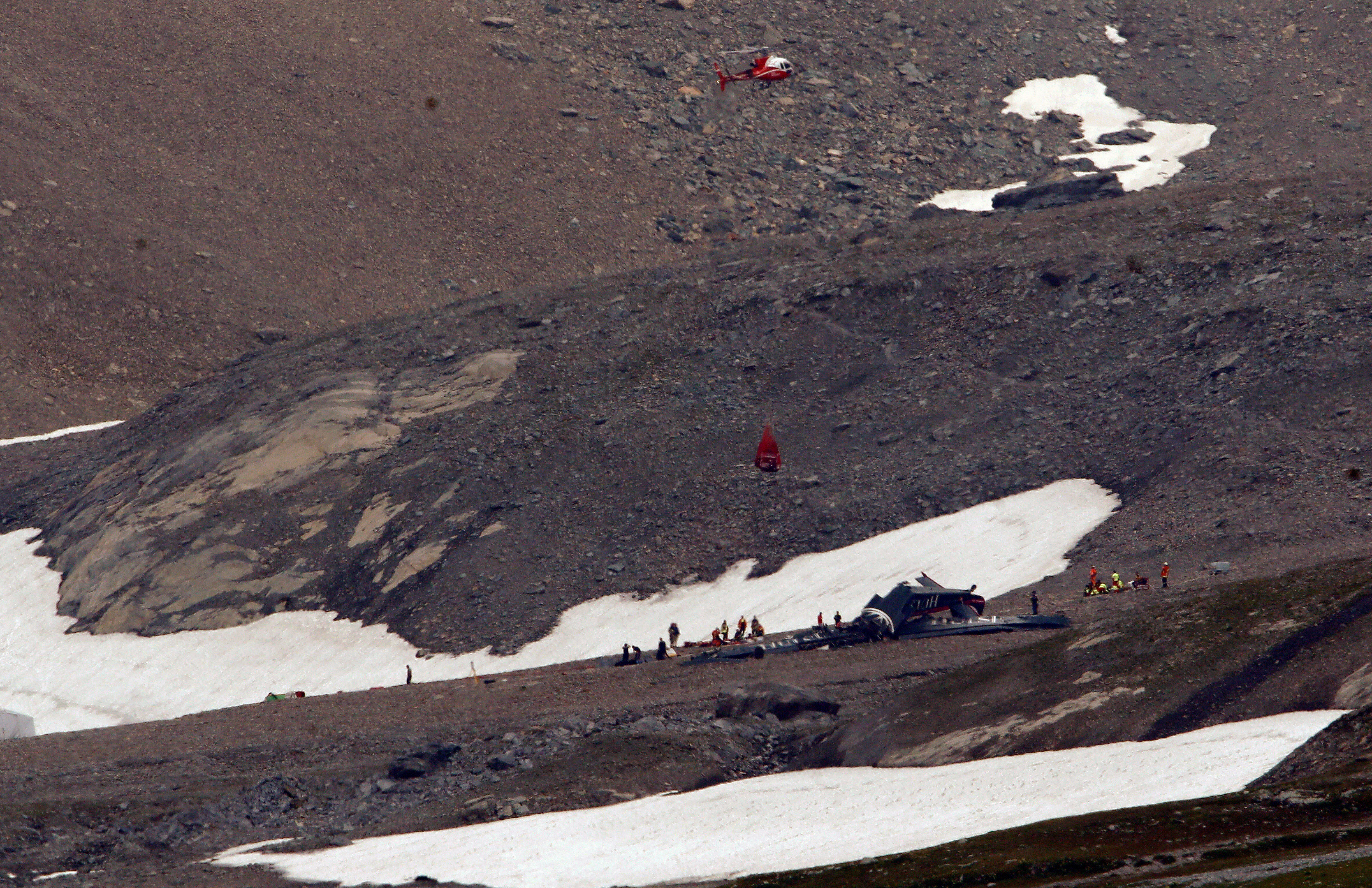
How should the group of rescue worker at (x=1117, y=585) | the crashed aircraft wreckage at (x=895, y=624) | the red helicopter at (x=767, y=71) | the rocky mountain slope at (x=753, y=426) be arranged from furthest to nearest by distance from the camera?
1. the red helicopter at (x=767, y=71)
2. the rocky mountain slope at (x=753, y=426)
3. the crashed aircraft wreckage at (x=895, y=624)
4. the group of rescue worker at (x=1117, y=585)

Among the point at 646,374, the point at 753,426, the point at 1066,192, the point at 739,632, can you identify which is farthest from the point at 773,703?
the point at 1066,192

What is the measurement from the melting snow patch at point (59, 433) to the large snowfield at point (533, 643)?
20953 millimetres

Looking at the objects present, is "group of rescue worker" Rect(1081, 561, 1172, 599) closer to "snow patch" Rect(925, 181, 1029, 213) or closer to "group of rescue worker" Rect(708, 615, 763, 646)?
"group of rescue worker" Rect(708, 615, 763, 646)

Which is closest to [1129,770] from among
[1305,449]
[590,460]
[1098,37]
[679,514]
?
[1305,449]

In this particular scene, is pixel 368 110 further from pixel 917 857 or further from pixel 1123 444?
pixel 917 857

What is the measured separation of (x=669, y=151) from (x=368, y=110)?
66.5 feet

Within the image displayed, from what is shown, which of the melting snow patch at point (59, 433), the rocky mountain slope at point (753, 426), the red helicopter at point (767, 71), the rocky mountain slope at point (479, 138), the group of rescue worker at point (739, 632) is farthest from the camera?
the red helicopter at point (767, 71)

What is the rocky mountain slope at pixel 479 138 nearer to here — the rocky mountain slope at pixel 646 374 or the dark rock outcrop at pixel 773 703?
the rocky mountain slope at pixel 646 374

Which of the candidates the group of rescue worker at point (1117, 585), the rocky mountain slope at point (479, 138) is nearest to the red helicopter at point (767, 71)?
the rocky mountain slope at point (479, 138)

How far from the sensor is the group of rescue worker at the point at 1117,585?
135 ft

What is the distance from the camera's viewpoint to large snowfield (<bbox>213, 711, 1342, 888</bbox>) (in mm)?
26469

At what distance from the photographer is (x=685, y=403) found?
59.0 m

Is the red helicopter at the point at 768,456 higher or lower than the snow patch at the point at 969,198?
lower

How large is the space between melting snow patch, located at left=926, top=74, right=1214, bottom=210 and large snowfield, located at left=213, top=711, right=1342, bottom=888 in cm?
5762
